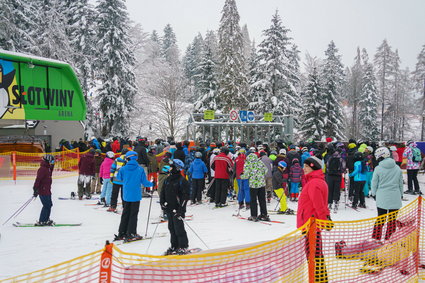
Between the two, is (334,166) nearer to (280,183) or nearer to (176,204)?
(280,183)

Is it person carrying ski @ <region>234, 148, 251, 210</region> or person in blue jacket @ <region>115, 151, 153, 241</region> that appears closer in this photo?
person in blue jacket @ <region>115, 151, 153, 241</region>

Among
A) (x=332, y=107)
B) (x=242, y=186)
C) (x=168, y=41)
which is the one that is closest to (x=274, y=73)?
(x=332, y=107)

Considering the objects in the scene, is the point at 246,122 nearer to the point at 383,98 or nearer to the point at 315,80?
the point at 315,80

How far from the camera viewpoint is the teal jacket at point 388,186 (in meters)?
5.95

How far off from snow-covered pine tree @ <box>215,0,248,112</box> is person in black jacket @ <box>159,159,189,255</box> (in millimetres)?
27923

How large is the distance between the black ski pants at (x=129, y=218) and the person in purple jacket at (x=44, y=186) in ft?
8.07

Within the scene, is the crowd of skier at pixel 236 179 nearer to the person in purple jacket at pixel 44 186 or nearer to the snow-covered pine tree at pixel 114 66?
the person in purple jacket at pixel 44 186

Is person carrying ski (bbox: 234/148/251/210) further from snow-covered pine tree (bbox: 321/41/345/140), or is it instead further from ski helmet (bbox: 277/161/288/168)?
snow-covered pine tree (bbox: 321/41/345/140)

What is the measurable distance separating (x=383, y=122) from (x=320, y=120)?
18636 millimetres

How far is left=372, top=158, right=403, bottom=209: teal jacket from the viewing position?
5.95 meters

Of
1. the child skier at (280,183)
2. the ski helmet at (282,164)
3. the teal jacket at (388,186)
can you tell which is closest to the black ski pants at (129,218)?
the child skier at (280,183)

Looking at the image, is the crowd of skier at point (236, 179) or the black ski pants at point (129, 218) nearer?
the crowd of skier at point (236, 179)

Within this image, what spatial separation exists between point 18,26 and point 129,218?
78.8 ft

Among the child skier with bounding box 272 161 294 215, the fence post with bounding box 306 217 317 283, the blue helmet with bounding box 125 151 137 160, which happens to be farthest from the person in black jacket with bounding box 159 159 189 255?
the child skier with bounding box 272 161 294 215
